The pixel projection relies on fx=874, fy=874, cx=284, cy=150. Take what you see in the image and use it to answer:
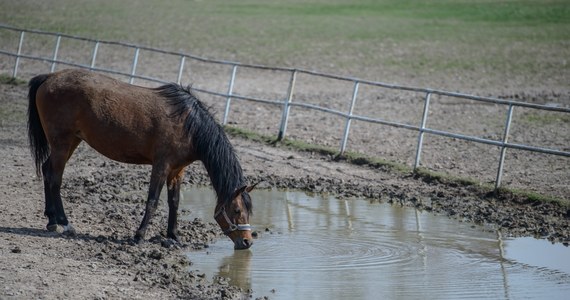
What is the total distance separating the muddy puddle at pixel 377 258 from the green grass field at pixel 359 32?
11363 millimetres

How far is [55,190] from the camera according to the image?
8859 mm

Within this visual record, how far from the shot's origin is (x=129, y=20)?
102ft

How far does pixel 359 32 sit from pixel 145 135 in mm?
21581

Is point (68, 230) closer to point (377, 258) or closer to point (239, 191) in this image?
point (239, 191)

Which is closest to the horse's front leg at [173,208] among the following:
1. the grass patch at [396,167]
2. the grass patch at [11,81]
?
the grass patch at [396,167]

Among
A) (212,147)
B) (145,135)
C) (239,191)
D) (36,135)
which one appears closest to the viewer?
(239,191)

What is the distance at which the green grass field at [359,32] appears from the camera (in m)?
23.4

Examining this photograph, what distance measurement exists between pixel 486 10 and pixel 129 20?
1423 centimetres

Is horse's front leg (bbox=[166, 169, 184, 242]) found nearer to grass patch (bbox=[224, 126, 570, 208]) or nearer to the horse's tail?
the horse's tail

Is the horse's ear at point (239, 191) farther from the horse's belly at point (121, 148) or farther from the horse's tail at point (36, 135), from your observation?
the horse's tail at point (36, 135)

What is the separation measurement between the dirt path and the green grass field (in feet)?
31.0

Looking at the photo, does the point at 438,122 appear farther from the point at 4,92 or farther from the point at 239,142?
the point at 4,92

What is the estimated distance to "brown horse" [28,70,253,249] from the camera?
27.9 feet

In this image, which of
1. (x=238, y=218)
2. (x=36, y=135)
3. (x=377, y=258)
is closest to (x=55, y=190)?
(x=36, y=135)
